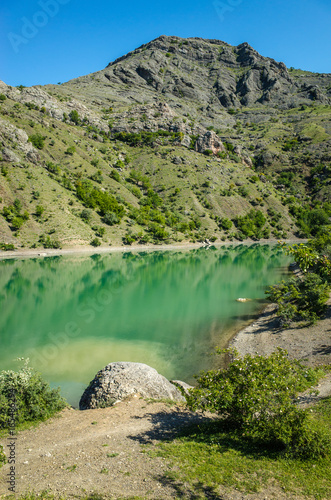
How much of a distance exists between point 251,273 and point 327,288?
1015 inches

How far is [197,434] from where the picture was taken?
833 cm

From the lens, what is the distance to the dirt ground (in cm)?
588

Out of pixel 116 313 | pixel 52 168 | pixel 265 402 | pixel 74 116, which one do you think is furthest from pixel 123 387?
pixel 74 116

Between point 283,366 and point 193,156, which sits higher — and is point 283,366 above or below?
below

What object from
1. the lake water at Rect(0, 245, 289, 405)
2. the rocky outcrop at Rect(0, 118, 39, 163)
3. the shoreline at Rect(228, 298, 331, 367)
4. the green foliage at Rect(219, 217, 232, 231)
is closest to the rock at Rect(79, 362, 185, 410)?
the lake water at Rect(0, 245, 289, 405)

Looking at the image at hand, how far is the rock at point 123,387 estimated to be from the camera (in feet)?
38.0

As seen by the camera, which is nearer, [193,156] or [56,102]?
[56,102]

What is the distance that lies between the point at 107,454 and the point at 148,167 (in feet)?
378

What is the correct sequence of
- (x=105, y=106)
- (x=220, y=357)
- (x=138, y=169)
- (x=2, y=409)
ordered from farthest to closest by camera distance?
(x=105, y=106)
(x=138, y=169)
(x=220, y=357)
(x=2, y=409)

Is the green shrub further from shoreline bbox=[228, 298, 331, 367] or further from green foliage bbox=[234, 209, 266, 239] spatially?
green foliage bbox=[234, 209, 266, 239]

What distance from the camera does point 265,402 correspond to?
22.5 feet

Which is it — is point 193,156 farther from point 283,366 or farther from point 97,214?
point 283,366

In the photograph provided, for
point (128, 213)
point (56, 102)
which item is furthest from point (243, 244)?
point (56, 102)

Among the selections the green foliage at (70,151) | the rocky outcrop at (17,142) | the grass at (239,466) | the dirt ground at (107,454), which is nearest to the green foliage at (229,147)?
the green foliage at (70,151)
